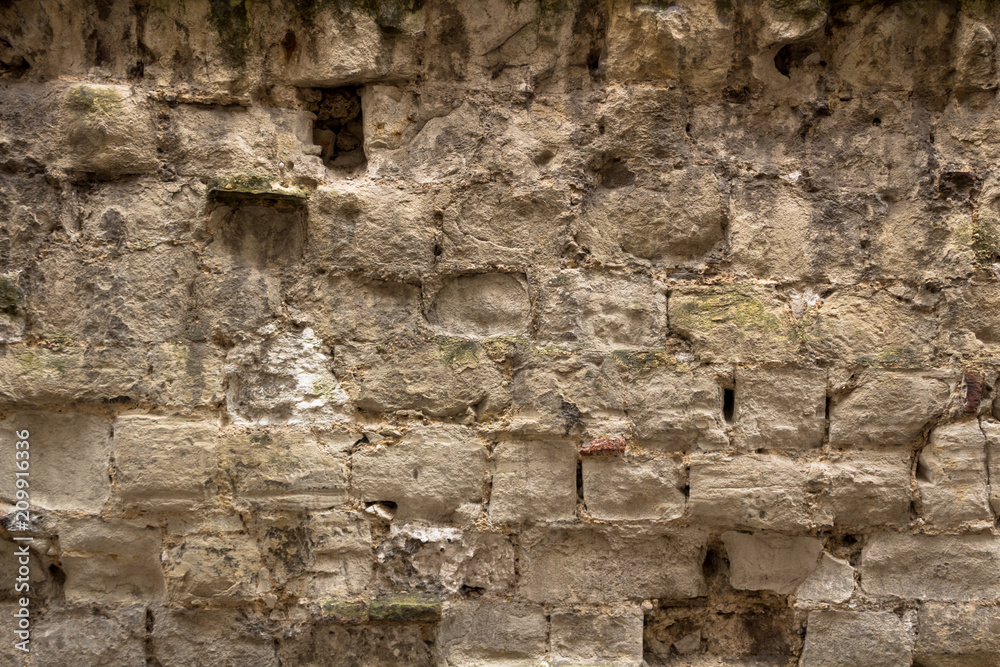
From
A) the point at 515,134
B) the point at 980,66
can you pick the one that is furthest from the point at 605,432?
the point at 980,66

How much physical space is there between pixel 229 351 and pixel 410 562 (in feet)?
3.04

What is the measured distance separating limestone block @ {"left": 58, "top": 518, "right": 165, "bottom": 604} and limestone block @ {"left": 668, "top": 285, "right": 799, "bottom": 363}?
188 cm

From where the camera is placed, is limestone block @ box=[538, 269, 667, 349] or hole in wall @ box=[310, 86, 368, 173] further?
hole in wall @ box=[310, 86, 368, 173]

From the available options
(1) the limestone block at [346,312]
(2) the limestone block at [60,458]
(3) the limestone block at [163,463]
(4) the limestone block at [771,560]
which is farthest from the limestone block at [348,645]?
(4) the limestone block at [771,560]

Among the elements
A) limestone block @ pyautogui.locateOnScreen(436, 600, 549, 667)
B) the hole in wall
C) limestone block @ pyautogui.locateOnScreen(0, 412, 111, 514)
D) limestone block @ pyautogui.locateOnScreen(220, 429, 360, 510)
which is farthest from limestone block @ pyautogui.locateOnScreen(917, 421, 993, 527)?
limestone block @ pyautogui.locateOnScreen(0, 412, 111, 514)

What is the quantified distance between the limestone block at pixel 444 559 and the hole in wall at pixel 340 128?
→ 1.27 metres

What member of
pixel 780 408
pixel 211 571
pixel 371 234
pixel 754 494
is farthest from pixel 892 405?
pixel 211 571

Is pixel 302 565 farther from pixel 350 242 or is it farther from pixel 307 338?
pixel 350 242

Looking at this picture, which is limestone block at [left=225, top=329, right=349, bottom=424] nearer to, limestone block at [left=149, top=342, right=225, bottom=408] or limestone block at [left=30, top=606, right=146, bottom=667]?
limestone block at [left=149, top=342, right=225, bottom=408]

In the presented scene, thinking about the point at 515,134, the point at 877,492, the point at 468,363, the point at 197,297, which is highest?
the point at 515,134

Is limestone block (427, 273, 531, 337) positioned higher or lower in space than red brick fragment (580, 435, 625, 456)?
higher

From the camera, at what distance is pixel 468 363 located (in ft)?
7.78

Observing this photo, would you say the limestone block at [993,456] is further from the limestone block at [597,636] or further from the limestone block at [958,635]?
the limestone block at [597,636]

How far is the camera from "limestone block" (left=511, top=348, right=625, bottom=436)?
7.72 feet
